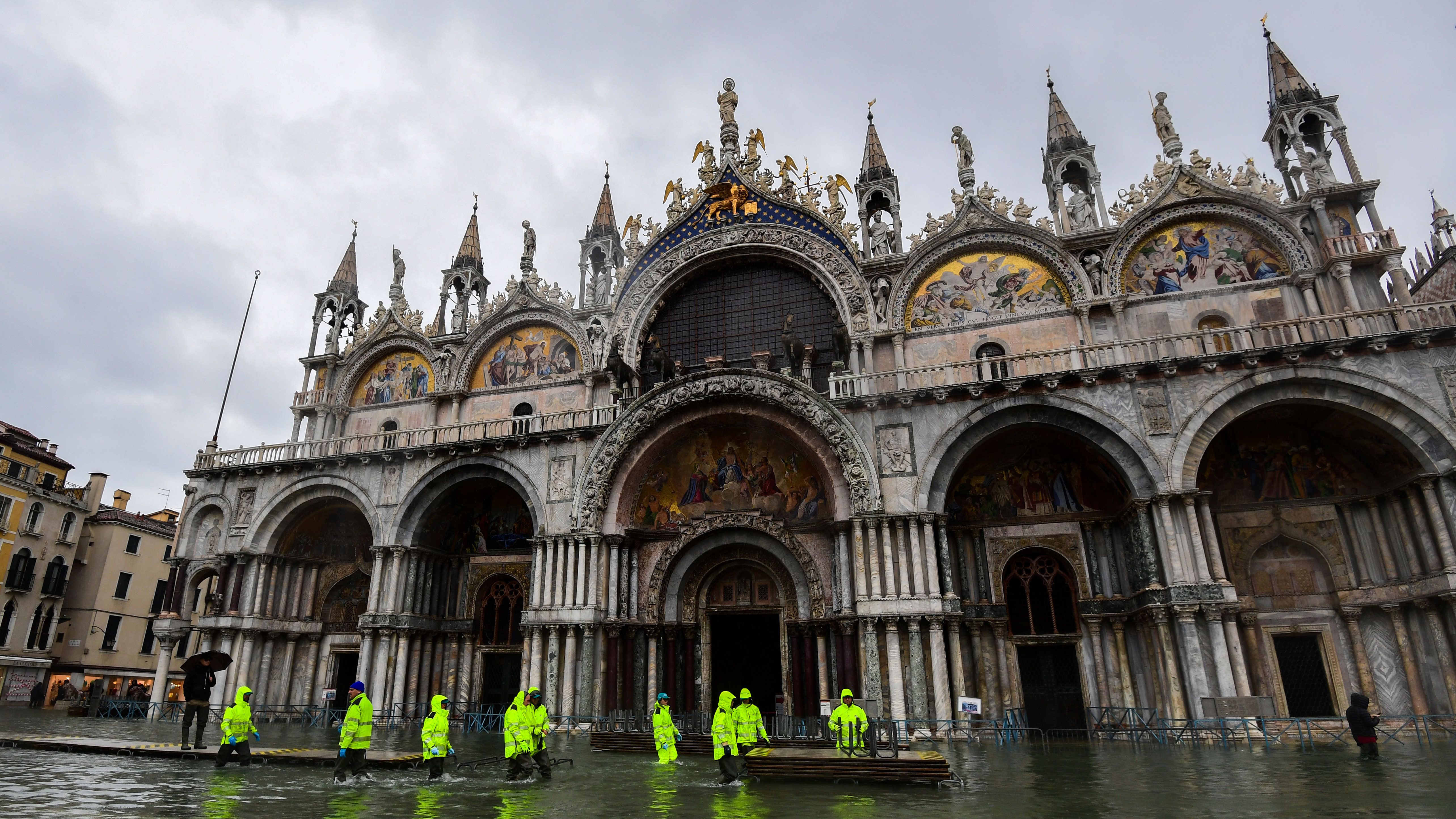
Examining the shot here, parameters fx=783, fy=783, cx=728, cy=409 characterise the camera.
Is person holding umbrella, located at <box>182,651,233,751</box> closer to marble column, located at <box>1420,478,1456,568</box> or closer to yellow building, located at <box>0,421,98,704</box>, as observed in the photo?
marble column, located at <box>1420,478,1456,568</box>

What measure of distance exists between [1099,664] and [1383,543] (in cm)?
699

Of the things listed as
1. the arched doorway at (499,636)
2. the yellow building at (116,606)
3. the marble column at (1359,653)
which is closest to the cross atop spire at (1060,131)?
the marble column at (1359,653)

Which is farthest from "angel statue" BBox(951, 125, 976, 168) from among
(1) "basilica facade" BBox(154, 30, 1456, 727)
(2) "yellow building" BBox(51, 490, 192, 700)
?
(2) "yellow building" BBox(51, 490, 192, 700)

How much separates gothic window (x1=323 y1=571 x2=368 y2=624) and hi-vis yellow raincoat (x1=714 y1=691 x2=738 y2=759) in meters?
20.1

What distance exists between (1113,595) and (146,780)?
784 inches

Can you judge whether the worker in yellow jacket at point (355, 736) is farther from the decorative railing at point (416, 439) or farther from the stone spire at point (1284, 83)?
the stone spire at point (1284, 83)

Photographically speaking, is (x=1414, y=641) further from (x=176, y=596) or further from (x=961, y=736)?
(x=176, y=596)

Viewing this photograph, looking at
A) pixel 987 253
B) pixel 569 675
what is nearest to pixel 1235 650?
pixel 987 253

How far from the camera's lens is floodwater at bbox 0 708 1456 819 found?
7.70 meters

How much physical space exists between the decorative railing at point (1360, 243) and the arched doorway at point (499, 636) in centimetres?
2474

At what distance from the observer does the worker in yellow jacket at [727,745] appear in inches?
416

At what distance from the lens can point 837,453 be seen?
2064 centimetres

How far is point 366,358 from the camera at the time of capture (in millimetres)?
29203

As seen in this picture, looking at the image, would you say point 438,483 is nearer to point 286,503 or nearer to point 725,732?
point 286,503
